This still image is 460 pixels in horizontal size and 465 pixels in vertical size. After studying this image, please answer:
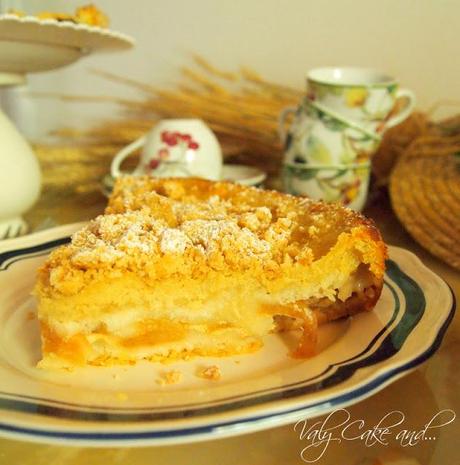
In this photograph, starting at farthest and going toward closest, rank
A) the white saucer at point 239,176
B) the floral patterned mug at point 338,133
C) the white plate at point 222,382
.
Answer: the white saucer at point 239,176 → the floral patterned mug at point 338,133 → the white plate at point 222,382

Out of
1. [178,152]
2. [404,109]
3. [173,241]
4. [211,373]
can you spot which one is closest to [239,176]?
[178,152]

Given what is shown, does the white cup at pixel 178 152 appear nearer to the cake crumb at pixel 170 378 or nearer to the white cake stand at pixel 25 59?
the white cake stand at pixel 25 59

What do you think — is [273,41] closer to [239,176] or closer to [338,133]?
[239,176]

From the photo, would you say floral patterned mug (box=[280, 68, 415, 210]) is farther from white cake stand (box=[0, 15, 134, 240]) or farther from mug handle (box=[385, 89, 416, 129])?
white cake stand (box=[0, 15, 134, 240])

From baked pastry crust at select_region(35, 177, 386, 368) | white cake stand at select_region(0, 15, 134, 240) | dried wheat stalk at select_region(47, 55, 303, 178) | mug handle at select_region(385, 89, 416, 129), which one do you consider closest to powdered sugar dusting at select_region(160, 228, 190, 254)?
baked pastry crust at select_region(35, 177, 386, 368)

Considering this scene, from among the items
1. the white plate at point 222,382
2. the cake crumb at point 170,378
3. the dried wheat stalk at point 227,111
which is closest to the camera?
the white plate at point 222,382

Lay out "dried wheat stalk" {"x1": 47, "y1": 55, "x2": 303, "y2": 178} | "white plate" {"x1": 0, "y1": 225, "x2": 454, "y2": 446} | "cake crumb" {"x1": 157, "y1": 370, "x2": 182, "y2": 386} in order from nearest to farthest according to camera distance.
A: "white plate" {"x1": 0, "y1": 225, "x2": 454, "y2": 446}
"cake crumb" {"x1": 157, "y1": 370, "x2": 182, "y2": 386}
"dried wheat stalk" {"x1": 47, "y1": 55, "x2": 303, "y2": 178}

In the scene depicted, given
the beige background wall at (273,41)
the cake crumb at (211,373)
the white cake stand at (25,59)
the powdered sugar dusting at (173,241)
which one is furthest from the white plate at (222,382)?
the beige background wall at (273,41)
